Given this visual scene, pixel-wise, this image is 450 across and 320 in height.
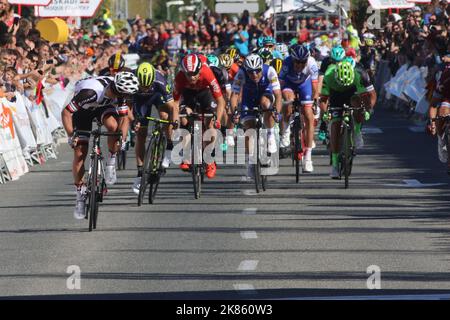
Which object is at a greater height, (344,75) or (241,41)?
(344,75)

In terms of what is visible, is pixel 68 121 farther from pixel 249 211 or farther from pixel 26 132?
pixel 26 132

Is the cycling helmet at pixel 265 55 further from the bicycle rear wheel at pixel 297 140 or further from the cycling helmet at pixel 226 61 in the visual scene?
the bicycle rear wheel at pixel 297 140

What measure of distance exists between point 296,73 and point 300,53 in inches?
19.2

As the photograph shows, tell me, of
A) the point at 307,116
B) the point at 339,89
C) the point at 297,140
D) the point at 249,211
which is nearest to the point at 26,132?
the point at 307,116

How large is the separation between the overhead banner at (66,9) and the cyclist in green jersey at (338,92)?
1783 centimetres

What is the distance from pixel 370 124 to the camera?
112ft

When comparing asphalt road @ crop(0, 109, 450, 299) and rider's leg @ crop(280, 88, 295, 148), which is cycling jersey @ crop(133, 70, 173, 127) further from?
rider's leg @ crop(280, 88, 295, 148)

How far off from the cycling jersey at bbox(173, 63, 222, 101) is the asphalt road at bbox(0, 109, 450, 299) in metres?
1.25

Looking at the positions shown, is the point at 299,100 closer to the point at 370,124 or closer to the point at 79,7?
the point at 370,124

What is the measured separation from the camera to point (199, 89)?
20281mm

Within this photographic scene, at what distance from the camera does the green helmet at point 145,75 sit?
1875 centimetres

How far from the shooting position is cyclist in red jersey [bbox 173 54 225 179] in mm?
19781

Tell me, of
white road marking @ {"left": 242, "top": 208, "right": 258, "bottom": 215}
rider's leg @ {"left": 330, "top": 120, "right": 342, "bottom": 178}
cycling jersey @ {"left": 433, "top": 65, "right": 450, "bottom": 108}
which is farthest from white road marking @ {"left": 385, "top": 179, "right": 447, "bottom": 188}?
white road marking @ {"left": 242, "top": 208, "right": 258, "bottom": 215}
